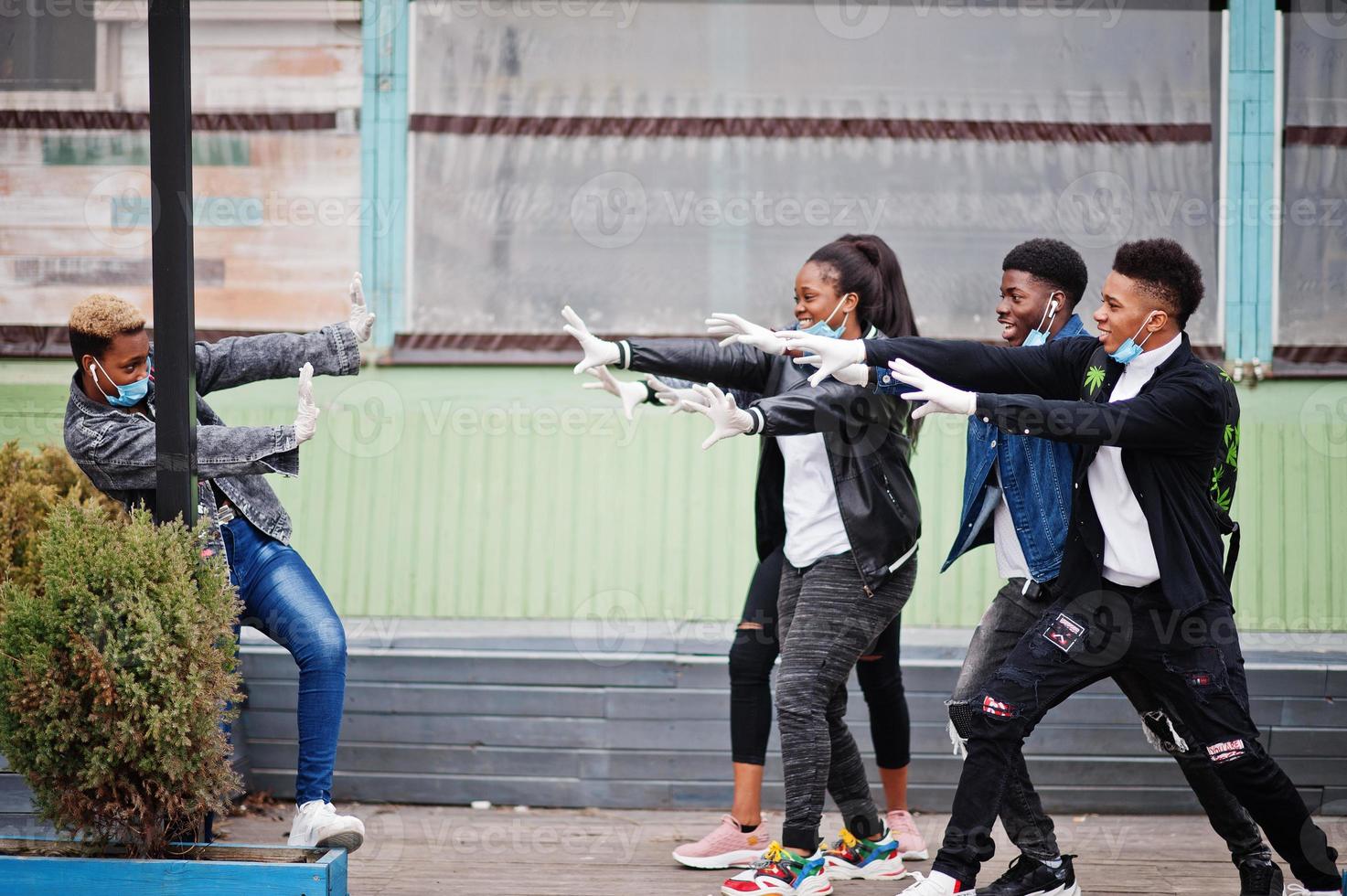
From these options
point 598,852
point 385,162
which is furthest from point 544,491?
point 598,852

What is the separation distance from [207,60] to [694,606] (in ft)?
11.5

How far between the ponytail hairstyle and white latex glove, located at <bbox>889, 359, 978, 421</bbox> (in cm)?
70

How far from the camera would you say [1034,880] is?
4094mm

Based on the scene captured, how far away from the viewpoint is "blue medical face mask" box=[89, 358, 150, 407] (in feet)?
13.1

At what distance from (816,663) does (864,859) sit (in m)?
0.80

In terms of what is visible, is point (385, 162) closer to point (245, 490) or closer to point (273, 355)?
point (273, 355)

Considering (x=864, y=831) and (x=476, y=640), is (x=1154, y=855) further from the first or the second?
(x=476, y=640)

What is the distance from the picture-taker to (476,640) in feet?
18.8

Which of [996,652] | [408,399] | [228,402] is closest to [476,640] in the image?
[408,399]
